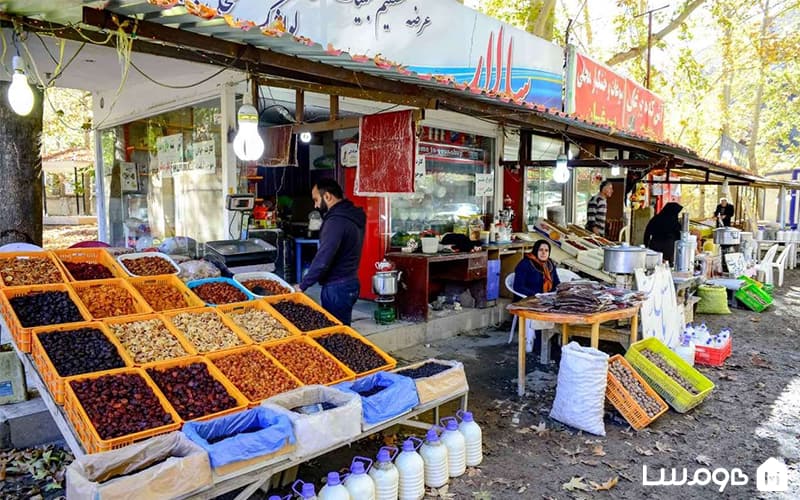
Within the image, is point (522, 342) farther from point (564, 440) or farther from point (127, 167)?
point (127, 167)

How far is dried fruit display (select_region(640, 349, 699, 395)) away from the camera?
5.36 metres

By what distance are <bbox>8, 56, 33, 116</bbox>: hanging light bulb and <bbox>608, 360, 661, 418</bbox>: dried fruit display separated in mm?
5063

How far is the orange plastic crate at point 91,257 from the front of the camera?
451cm

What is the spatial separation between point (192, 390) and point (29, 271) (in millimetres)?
1944

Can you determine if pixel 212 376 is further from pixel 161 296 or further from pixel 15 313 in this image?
pixel 15 313

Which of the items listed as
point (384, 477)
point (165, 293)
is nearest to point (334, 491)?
point (384, 477)

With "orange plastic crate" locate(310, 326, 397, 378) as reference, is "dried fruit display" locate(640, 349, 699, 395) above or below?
below

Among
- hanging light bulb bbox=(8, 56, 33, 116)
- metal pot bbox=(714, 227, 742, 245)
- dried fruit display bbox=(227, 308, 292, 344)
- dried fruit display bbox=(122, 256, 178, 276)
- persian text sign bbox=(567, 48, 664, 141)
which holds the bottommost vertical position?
dried fruit display bbox=(227, 308, 292, 344)

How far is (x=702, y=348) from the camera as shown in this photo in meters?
6.77

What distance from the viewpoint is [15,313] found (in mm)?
3520

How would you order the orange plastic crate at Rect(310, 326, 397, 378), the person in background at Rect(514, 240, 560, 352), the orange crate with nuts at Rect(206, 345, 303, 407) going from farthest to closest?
1. the person in background at Rect(514, 240, 560, 352)
2. the orange plastic crate at Rect(310, 326, 397, 378)
3. the orange crate with nuts at Rect(206, 345, 303, 407)

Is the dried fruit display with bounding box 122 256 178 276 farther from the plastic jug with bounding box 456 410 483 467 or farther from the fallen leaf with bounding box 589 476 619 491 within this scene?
the fallen leaf with bounding box 589 476 619 491

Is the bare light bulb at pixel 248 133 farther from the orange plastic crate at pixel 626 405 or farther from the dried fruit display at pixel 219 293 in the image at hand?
the orange plastic crate at pixel 626 405

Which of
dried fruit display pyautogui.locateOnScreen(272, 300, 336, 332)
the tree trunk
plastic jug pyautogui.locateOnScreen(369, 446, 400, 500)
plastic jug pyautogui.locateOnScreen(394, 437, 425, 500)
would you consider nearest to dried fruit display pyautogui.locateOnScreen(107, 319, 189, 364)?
dried fruit display pyautogui.locateOnScreen(272, 300, 336, 332)
